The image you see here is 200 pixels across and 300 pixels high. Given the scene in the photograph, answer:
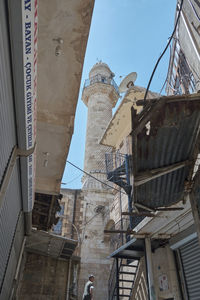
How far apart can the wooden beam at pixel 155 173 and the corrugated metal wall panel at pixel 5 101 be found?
6.84 ft

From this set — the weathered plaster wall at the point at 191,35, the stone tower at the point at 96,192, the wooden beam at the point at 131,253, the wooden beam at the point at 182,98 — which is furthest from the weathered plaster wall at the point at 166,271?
the stone tower at the point at 96,192

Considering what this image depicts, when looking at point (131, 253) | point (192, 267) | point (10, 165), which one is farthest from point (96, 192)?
point (10, 165)

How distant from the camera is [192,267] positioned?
583cm

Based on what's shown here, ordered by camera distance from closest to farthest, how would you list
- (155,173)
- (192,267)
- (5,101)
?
(5,101), (155,173), (192,267)

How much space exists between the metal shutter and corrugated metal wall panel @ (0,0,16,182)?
16.6 feet

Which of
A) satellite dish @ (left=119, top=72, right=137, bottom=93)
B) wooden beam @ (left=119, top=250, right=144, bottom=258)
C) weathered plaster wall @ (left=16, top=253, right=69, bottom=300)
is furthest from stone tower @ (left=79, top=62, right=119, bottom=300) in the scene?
satellite dish @ (left=119, top=72, right=137, bottom=93)

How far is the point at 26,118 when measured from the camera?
3535 millimetres

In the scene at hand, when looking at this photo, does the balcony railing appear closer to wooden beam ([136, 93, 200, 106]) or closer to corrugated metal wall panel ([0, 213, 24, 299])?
corrugated metal wall panel ([0, 213, 24, 299])

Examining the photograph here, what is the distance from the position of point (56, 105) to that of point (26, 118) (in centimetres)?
158

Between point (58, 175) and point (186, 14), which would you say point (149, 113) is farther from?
point (186, 14)

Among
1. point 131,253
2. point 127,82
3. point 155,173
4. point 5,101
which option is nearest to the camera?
point 5,101

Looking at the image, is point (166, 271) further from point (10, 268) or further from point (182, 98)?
point (182, 98)

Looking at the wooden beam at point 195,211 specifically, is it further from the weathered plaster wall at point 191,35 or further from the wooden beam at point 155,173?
the weathered plaster wall at point 191,35

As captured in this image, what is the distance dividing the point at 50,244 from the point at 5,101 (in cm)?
750
